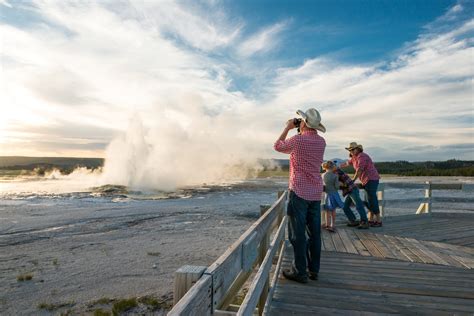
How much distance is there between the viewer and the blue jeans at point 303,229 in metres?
4.96

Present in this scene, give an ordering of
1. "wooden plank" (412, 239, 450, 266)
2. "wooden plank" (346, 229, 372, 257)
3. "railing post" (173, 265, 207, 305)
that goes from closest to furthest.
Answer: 1. "railing post" (173, 265, 207, 305)
2. "wooden plank" (412, 239, 450, 266)
3. "wooden plank" (346, 229, 372, 257)

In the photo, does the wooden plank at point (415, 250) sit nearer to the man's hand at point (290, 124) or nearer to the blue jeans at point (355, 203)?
the blue jeans at point (355, 203)

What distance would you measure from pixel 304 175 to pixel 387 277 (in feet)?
7.45

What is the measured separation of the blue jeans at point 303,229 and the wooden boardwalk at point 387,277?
31cm

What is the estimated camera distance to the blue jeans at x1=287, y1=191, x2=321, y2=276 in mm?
4961

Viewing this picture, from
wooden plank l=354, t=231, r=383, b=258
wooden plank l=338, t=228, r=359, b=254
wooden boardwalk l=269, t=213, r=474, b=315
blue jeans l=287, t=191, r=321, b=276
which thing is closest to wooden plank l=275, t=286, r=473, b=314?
wooden boardwalk l=269, t=213, r=474, b=315

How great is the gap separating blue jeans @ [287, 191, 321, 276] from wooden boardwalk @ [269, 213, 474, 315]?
0.31 m

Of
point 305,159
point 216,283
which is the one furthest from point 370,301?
point 216,283

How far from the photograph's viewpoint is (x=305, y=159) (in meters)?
4.90

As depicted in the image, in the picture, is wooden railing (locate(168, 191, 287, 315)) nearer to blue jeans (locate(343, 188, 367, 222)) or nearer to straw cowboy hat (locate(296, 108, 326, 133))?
straw cowboy hat (locate(296, 108, 326, 133))

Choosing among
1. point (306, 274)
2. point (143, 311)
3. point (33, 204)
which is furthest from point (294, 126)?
point (33, 204)

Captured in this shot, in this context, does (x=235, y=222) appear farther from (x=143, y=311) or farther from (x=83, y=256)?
(x=143, y=311)

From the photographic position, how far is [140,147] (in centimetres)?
5853

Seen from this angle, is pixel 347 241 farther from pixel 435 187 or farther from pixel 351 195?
pixel 435 187
